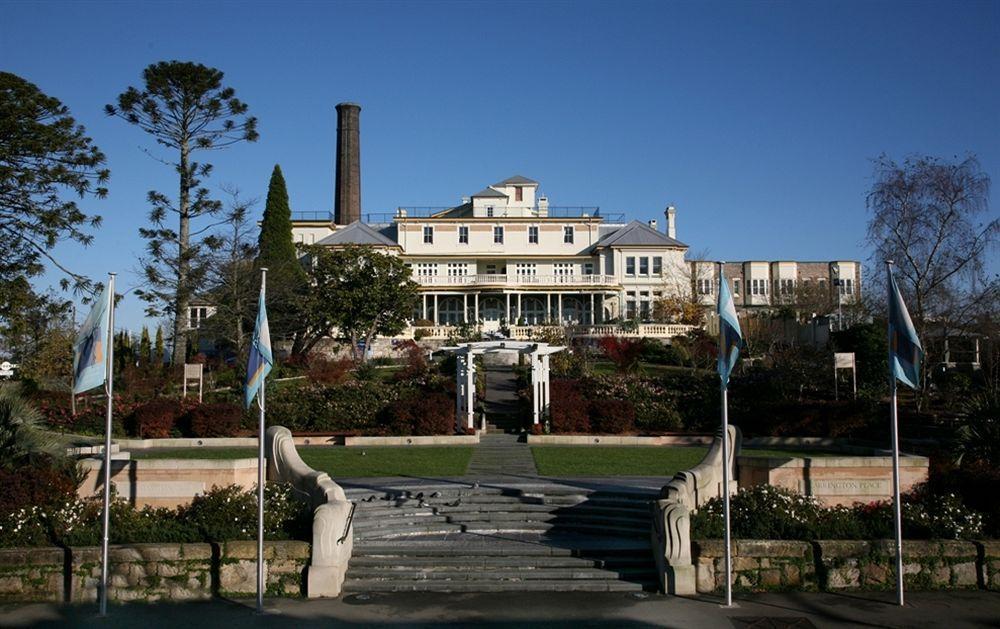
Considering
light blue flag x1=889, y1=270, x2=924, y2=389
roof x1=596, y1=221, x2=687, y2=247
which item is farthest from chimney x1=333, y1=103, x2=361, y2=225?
light blue flag x1=889, y1=270, x2=924, y2=389

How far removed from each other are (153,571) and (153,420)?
15.3 meters

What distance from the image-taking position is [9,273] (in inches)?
1092

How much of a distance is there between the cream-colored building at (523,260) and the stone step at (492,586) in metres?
52.0

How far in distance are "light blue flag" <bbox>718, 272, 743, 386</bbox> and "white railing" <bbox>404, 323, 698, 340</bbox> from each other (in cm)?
3871

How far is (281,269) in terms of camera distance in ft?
147

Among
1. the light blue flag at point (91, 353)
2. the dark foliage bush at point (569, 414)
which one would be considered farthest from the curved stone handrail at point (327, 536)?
the dark foliage bush at point (569, 414)

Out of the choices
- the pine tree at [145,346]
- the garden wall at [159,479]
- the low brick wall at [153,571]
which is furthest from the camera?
the pine tree at [145,346]

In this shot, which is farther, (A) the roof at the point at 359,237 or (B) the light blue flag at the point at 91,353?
(A) the roof at the point at 359,237

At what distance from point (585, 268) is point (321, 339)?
2560cm

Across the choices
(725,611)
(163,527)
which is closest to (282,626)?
(163,527)

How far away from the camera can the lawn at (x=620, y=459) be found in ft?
61.1

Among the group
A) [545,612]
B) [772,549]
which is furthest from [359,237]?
[545,612]

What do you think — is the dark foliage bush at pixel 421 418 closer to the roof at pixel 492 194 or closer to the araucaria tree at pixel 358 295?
the araucaria tree at pixel 358 295

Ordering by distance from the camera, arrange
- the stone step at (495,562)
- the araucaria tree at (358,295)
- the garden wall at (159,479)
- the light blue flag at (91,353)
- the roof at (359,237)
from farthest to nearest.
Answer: the roof at (359,237) < the araucaria tree at (358,295) < the garden wall at (159,479) < the stone step at (495,562) < the light blue flag at (91,353)
